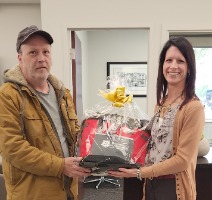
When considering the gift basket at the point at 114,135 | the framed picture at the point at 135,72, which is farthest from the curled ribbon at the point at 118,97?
the framed picture at the point at 135,72

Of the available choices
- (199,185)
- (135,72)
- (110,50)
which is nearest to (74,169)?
(199,185)

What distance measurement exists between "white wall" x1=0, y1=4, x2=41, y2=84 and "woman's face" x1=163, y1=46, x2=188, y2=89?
2.09m

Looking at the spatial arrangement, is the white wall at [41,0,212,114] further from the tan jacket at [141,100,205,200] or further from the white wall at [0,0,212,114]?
the tan jacket at [141,100,205,200]

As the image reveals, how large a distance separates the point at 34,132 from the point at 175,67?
770 millimetres

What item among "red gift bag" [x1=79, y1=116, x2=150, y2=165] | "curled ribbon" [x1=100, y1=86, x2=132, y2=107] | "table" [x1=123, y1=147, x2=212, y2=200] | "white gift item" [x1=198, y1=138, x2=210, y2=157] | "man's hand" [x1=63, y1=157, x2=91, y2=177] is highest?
"curled ribbon" [x1=100, y1=86, x2=132, y2=107]

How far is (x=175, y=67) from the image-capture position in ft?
3.68

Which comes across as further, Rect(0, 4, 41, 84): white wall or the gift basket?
Rect(0, 4, 41, 84): white wall

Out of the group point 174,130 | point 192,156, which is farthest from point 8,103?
point 192,156

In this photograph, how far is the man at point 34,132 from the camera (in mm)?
1124

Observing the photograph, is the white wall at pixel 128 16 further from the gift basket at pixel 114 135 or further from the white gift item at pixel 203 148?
the gift basket at pixel 114 135

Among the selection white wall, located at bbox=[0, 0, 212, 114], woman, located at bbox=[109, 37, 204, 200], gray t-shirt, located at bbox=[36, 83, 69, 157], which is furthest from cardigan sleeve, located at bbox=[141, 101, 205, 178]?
white wall, located at bbox=[0, 0, 212, 114]

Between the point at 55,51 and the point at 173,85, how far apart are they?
5.21 ft

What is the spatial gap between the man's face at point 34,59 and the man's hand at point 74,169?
472 mm

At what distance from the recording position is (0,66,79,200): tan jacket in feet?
3.67
